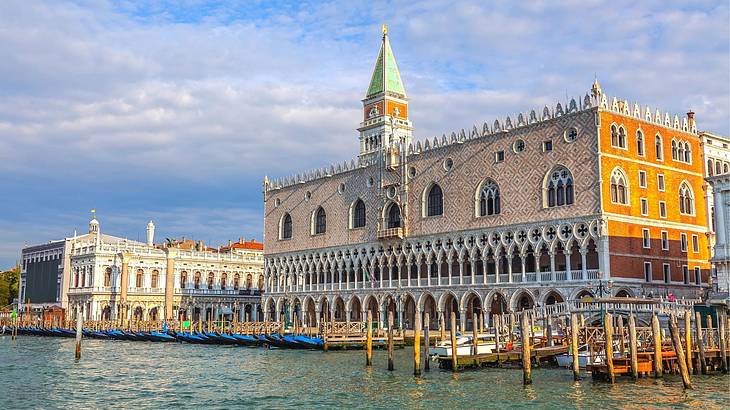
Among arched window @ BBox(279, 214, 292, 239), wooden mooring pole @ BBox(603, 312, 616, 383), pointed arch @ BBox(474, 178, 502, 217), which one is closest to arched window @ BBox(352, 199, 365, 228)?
arched window @ BBox(279, 214, 292, 239)

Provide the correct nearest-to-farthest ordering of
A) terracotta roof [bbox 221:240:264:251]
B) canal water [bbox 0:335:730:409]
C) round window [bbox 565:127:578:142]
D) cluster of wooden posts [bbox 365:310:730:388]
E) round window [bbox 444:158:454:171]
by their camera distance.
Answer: canal water [bbox 0:335:730:409] < cluster of wooden posts [bbox 365:310:730:388] < round window [bbox 565:127:578:142] < round window [bbox 444:158:454:171] < terracotta roof [bbox 221:240:264:251]

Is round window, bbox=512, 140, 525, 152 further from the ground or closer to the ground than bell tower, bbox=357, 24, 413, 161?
closer to the ground

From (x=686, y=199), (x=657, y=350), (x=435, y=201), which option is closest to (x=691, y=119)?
(x=686, y=199)

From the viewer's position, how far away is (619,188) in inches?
1348

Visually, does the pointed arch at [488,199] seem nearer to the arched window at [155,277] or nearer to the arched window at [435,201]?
the arched window at [435,201]

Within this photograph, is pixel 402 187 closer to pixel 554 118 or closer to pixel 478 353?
pixel 554 118

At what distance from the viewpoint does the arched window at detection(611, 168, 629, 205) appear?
34.0 meters

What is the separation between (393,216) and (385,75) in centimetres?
1737

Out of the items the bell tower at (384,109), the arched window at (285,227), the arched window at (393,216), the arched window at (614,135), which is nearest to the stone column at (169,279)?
the arched window at (285,227)

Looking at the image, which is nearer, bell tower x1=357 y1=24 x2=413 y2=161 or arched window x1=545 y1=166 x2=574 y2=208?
arched window x1=545 y1=166 x2=574 y2=208

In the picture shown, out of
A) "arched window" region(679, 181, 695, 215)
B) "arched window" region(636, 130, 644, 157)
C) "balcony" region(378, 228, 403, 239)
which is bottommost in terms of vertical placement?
"balcony" region(378, 228, 403, 239)

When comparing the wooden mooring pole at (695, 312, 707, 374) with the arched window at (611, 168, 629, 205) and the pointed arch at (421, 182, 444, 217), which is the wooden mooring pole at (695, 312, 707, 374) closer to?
the arched window at (611, 168, 629, 205)

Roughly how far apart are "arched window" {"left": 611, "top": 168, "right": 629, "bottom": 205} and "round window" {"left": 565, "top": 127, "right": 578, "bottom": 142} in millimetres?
2234

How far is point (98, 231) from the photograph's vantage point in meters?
64.8
